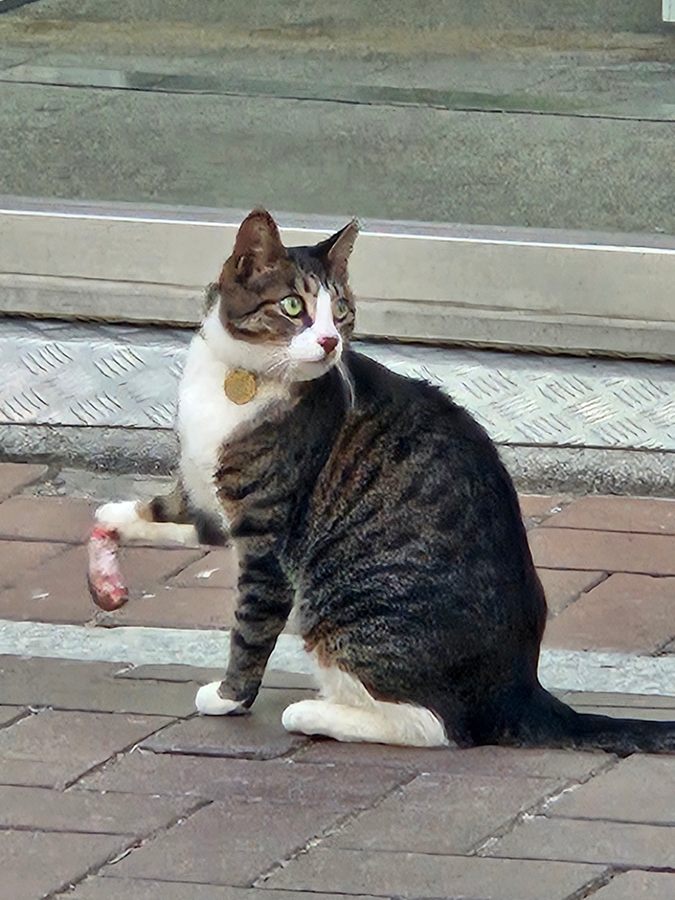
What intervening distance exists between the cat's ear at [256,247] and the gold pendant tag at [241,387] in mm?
173

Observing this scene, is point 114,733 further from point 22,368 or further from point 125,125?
point 125,125

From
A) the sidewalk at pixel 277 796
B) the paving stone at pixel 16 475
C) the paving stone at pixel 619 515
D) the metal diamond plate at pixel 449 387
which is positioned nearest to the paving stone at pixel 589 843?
the sidewalk at pixel 277 796

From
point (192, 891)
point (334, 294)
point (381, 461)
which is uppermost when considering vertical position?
point (334, 294)

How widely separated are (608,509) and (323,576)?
4.29 ft

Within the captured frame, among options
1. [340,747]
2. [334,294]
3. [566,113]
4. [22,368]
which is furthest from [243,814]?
[566,113]

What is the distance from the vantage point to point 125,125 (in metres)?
4.83

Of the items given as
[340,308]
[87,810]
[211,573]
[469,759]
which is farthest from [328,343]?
[211,573]

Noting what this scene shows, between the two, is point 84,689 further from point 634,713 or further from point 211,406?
point 634,713

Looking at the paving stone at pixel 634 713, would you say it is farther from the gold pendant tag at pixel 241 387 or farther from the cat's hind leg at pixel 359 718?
the gold pendant tag at pixel 241 387

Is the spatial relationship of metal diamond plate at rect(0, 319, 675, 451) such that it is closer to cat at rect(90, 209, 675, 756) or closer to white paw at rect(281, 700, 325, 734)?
cat at rect(90, 209, 675, 756)

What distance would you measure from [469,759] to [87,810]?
25.9 inches

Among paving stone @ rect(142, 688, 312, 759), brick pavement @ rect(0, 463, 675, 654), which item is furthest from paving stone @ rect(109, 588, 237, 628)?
paving stone @ rect(142, 688, 312, 759)

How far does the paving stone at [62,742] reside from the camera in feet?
9.20

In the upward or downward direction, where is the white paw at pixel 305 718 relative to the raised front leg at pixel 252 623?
downward
